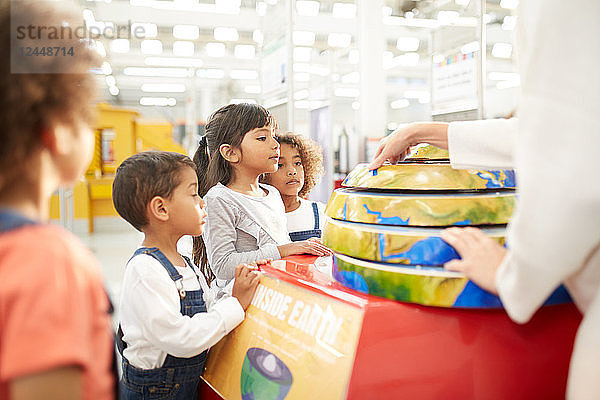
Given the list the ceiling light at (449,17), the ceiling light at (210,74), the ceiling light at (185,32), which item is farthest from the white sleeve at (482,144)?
the ceiling light at (210,74)

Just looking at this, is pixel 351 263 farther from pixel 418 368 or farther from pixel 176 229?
pixel 176 229

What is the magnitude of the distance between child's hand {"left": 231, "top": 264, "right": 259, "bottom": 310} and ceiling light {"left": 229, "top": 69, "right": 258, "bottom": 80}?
42.1 ft

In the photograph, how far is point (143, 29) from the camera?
8789mm

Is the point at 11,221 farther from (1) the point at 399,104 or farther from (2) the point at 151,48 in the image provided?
(1) the point at 399,104

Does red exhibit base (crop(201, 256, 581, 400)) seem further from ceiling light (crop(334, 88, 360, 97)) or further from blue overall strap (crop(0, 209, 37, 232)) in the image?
ceiling light (crop(334, 88, 360, 97))

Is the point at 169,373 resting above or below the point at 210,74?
below

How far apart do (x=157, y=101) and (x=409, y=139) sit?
20.9 m

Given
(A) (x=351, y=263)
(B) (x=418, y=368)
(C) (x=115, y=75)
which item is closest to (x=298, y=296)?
(A) (x=351, y=263)

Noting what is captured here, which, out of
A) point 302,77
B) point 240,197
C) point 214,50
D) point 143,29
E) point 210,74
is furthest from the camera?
point 210,74

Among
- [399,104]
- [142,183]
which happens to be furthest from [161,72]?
Result: [142,183]

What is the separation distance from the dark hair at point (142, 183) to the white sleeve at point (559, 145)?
0.89 metres

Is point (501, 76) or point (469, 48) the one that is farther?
point (501, 76)

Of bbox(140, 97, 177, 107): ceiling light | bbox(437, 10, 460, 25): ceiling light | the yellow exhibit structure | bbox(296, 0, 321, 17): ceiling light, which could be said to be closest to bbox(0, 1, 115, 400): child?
bbox(437, 10, 460, 25): ceiling light

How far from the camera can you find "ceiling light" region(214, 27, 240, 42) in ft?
33.1
